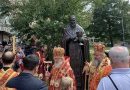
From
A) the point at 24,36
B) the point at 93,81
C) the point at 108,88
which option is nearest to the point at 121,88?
the point at 108,88

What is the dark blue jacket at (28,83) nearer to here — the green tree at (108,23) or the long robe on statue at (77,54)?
the long robe on statue at (77,54)

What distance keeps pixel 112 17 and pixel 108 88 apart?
86.1 m

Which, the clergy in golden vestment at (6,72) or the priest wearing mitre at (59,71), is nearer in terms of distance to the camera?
the clergy in golden vestment at (6,72)

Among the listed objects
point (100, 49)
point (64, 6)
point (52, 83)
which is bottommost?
point (52, 83)

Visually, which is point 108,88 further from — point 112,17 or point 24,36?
point 112,17

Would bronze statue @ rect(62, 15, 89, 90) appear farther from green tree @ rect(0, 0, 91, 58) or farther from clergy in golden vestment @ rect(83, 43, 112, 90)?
green tree @ rect(0, 0, 91, 58)

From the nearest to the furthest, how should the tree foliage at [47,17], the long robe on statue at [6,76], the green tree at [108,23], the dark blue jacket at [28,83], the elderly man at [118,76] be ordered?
the elderly man at [118,76] → the dark blue jacket at [28,83] → the long robe on statue at [6,76] → the tree foliage at [47,17] → the green tree at [108,23]

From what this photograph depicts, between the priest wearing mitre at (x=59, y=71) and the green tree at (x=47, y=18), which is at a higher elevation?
the green tree at (x=47, y=18)

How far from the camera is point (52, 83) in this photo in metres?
9.96

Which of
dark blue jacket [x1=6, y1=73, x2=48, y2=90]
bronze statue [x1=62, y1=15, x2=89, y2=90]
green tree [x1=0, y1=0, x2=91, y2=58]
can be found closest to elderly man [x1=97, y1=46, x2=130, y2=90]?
dark blue jacket [x1=6, y1=73, x2=48, y2=90]

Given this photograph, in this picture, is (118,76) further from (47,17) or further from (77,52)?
(47,17)

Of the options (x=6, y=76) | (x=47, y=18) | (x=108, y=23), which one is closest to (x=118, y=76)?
(x=6, y=76)

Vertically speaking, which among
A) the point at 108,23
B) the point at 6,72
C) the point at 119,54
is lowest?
the point at 6,72

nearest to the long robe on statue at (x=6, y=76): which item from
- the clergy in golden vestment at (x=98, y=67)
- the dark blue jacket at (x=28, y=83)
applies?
the dark blue jacket at (x=28, y=83)
